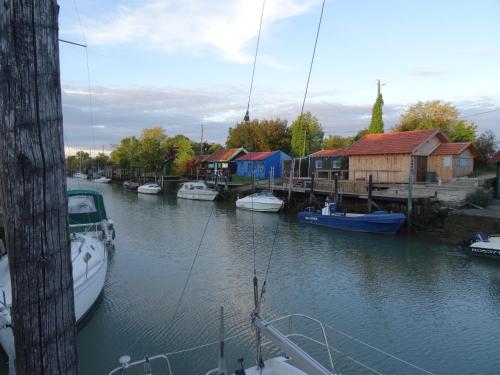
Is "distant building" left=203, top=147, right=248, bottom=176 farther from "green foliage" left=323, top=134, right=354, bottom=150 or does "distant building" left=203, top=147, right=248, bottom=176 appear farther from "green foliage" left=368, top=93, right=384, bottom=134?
"green foliage" left=368, top=93, right=384, bottom=134

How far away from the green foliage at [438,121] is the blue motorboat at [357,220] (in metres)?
22.5

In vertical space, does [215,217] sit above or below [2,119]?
below

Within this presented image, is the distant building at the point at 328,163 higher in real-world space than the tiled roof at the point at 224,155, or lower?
lower

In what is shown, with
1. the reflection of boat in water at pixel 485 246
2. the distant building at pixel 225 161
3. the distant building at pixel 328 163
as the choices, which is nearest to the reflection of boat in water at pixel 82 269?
the reflection of boat in water at pixel 485 246

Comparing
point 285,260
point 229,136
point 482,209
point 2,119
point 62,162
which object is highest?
point 229,136

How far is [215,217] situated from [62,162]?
3053 cm

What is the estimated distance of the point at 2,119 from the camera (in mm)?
1881

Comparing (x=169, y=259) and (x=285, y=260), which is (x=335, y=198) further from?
(x=169, y=259)

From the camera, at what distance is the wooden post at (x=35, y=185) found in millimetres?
1864

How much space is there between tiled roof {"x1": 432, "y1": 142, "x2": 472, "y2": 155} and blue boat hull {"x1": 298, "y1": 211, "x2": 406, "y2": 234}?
397 inches

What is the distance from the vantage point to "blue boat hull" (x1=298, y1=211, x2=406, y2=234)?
23.8m

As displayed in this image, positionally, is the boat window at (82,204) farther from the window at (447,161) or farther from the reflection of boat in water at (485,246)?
the window at (447,161)

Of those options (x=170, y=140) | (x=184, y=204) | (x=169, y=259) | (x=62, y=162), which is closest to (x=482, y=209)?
(x=169, y=259)

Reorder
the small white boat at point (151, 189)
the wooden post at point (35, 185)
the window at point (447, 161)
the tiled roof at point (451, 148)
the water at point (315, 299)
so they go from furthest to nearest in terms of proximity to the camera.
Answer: the small white boat at point (151, 189) → the window at point (447, 161) → the tiled roof at point (451, 148) → the water at point (315, 299) → the wooden post at point (35, 185)
